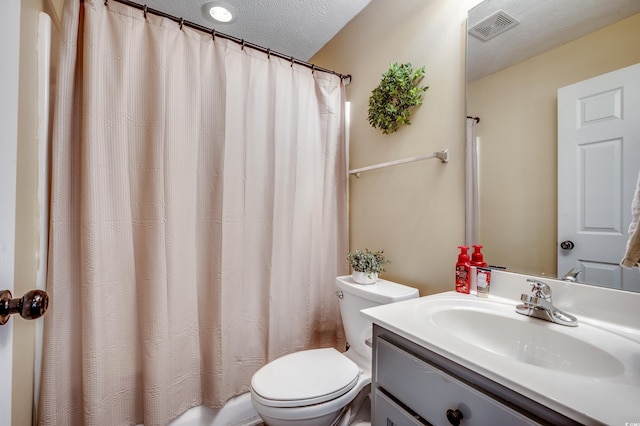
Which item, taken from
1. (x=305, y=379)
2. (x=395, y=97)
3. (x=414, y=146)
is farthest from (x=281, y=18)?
(x=305, y=379)

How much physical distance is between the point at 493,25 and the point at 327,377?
158 cm

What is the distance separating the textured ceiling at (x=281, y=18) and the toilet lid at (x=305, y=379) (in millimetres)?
1942

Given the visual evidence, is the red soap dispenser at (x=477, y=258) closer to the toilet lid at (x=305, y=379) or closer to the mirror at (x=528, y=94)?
the mirror at (x=528, y=94)

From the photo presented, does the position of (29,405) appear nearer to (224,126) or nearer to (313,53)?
(224,126)

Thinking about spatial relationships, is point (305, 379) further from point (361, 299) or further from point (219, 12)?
point (219, 12)

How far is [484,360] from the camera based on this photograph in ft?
2.02

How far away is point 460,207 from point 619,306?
57 cm

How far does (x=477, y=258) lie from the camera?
1134 mm

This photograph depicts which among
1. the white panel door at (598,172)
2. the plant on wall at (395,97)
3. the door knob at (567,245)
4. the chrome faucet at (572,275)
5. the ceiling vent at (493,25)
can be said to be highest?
the ceiling vent at (493,25)

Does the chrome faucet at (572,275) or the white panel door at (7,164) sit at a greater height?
the white panel door at (7,164)

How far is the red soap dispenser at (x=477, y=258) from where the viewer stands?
1122 mm

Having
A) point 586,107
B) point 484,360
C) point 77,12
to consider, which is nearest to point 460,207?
point 586,107

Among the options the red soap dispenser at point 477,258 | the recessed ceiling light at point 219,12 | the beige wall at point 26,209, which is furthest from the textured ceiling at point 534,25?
the beige wall at point 26,209

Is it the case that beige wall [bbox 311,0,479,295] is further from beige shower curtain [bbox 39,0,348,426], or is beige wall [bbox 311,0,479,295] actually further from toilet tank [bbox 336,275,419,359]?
beige shower curtain [bbox 39,0,348,426]
